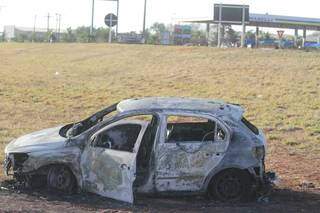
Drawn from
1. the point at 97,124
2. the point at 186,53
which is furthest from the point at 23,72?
the point at 97,124

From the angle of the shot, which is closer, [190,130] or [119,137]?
[119,137]

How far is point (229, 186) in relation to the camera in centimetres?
882

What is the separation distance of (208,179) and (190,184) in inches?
10.3

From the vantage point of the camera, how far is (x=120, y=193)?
8.59m

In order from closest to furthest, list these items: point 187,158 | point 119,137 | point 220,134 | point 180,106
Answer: point 187,158 → point 220,134 → point 119,137 → point 180,106

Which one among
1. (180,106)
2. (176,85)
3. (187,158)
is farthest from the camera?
(176,85)

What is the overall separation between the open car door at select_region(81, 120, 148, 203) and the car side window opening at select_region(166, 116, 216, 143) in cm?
41

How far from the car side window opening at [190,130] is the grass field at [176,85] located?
8.20 ft

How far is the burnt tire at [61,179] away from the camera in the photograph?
8875 millimetres

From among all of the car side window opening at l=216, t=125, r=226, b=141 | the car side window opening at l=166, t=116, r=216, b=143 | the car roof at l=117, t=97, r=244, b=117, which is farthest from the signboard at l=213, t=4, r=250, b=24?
the car side window opening at l=216, t=125, r=226, b=141

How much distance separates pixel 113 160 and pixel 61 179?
33.8 inches

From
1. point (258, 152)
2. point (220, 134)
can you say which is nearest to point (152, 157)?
point (220, 134)

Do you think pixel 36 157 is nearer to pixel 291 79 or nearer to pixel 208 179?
pixel 208 179

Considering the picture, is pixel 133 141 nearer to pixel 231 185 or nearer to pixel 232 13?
pixel 231 185
